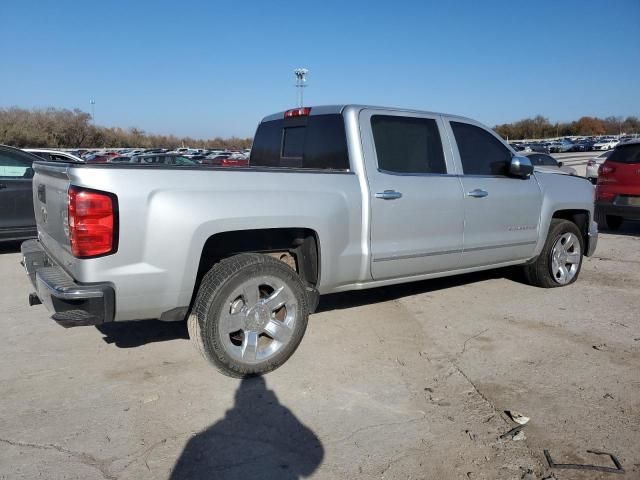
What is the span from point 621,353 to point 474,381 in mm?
1382

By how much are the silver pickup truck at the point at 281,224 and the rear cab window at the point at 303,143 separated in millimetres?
16

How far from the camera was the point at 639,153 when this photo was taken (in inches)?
353

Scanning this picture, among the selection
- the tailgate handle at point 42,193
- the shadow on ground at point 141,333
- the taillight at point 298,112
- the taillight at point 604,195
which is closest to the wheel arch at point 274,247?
the shadow on ground at point 141,333

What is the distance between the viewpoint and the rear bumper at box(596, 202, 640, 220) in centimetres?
887

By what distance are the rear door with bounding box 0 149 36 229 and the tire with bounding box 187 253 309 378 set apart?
5289mm

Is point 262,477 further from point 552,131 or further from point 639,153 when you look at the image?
point 552,131

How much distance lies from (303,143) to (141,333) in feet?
7.16

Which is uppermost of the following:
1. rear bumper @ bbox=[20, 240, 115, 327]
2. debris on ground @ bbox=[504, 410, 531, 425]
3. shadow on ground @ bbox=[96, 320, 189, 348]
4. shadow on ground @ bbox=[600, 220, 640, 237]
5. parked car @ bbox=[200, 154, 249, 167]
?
parked car @ bbox=[200, 154, 249, 167]

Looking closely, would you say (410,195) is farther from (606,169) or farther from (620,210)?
(606,169)

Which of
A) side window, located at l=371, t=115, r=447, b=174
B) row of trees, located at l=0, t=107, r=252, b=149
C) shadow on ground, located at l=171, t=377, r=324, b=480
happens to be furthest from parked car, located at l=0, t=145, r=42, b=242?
row of trees, located at l=0, t=107, r=252, b=149

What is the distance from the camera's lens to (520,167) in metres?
5.03

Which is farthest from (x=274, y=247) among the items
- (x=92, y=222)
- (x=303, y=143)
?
(x=92, y=222)

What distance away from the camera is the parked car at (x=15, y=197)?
7477mm

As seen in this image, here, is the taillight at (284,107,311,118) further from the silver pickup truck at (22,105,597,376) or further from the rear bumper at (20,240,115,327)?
the rear bumper at (20,240,115,327)
